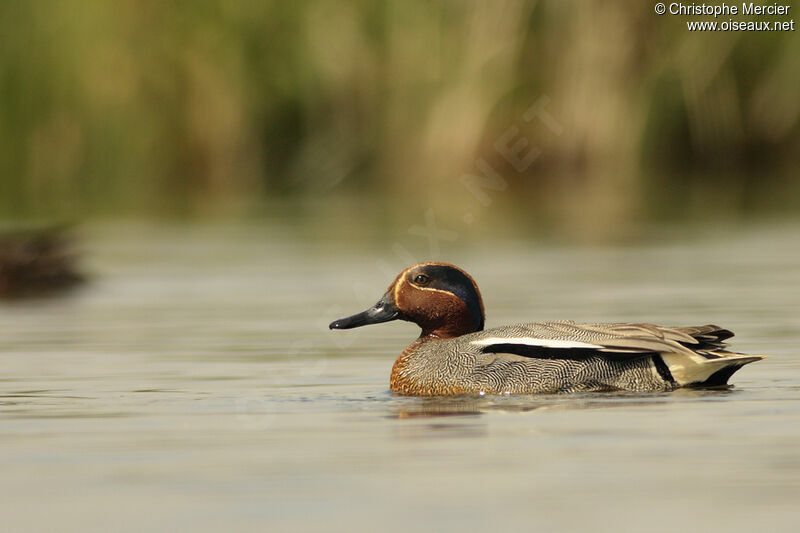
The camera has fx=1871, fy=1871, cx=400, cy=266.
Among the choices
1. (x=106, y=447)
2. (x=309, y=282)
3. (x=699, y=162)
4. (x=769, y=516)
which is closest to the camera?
(x=769, y=516)

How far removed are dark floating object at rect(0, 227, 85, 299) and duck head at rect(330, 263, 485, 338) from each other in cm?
691

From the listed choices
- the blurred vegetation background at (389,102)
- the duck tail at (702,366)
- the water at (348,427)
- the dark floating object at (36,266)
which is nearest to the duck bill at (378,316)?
the water at (348,427)

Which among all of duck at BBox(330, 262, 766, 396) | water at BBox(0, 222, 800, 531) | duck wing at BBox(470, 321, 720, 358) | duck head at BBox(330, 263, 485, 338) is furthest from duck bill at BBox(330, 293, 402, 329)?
duck wing at BBox(470, 321, 720, 358)

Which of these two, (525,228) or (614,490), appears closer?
(614,490)

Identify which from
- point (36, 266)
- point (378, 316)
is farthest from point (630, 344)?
point (36, 266)

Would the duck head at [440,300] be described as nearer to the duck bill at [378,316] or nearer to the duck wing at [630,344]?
the duck bill at [378,316]

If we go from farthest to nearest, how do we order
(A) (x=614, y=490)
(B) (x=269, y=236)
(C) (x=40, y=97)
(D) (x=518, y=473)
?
(C) (x=40, y=97)
(B) (x=269, y=236)
(D) (x=518, y=473)
(A) (x=614, y=490)

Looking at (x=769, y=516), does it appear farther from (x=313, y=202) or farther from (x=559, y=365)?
(x=313, y=202)

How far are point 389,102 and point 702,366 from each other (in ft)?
56.4

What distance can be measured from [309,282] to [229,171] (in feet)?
39.3

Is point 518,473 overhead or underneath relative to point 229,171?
underneath

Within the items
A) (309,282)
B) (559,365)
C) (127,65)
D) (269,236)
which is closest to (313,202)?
(127,65)

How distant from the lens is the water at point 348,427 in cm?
559

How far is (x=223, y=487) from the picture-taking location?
603cm
